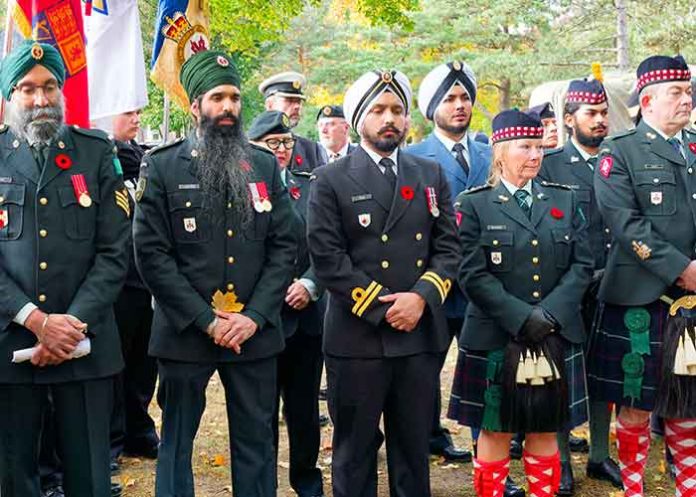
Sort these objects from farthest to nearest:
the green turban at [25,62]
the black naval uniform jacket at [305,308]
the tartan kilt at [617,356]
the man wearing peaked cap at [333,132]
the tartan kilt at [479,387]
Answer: the man wearing peaked cap at [333,132] < the black naval uniform jacket at [305,308] < the tartan kilt at [617,356] < the tartan kilt at [479,387] < the green turban at [25,62]

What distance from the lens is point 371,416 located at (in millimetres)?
4398

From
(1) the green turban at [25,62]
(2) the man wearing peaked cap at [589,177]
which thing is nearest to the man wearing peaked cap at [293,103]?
(2) the man wearing peaked cap at [589,177]

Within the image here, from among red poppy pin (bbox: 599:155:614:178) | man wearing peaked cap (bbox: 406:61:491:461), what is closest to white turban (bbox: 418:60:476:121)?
man wearing peaked cap (bbox: 406:61:491:461)

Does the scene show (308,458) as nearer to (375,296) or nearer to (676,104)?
(375,296)

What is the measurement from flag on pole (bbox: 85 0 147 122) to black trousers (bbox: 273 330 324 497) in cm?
217

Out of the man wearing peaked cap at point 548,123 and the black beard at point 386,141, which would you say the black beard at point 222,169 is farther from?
the man wearing peaked cap at point 548,123

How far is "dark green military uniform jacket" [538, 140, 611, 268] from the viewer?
18.6 feet

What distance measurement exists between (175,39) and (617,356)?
347cm

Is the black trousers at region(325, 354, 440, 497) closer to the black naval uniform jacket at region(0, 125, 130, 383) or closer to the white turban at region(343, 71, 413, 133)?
the black naval uniform jacket at region(0, 125, 130, 383)

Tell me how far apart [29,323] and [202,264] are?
2.72 ft

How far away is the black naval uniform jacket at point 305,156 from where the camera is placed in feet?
20.0

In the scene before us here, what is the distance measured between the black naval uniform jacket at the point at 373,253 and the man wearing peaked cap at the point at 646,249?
1.08m

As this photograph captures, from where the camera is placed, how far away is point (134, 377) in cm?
604

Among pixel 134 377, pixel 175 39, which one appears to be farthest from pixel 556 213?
pixel 134 377
